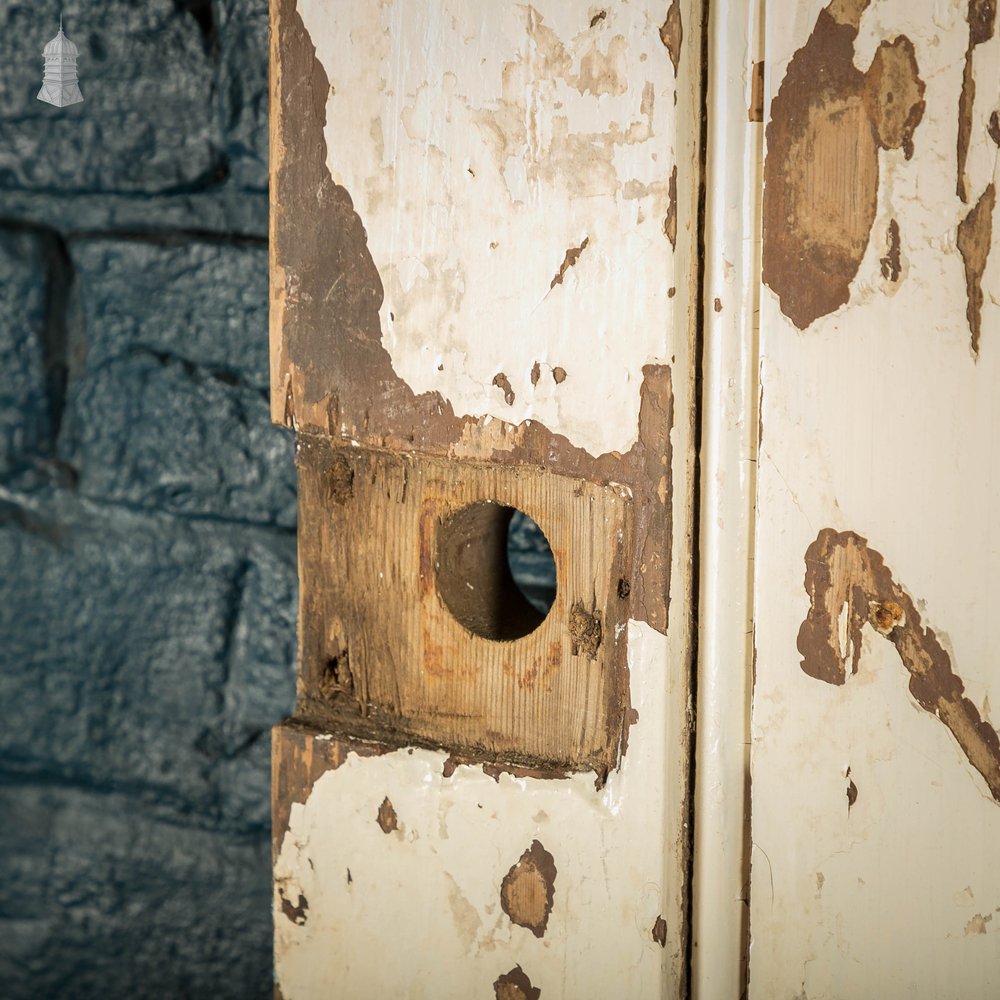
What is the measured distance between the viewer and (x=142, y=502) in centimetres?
116

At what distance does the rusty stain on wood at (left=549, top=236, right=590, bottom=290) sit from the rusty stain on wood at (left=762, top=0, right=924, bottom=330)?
3.7 inches

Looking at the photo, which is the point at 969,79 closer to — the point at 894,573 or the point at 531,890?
the point at 894,573

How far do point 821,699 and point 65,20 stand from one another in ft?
3.35

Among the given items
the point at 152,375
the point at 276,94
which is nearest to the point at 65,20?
the point at 152,375

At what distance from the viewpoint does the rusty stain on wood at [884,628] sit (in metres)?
0.56

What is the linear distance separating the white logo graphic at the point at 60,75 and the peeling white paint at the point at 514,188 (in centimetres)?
63

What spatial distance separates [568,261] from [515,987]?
0.42 meters

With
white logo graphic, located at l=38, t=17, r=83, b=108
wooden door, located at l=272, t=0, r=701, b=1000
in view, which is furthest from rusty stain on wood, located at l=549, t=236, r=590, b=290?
white logo graphic, located at l=38, t=17, r=83, b=108

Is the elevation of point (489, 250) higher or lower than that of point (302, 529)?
higher

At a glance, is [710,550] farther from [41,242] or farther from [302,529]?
[41,242]

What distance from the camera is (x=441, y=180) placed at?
592mm

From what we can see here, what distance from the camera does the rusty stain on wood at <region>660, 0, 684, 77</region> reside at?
1.81ft

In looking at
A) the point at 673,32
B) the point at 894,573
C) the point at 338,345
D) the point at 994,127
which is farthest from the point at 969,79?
the point at 338,345

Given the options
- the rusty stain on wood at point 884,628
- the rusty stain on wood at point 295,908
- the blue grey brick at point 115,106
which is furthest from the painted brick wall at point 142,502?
the rusty stain on wood at point 884,628
